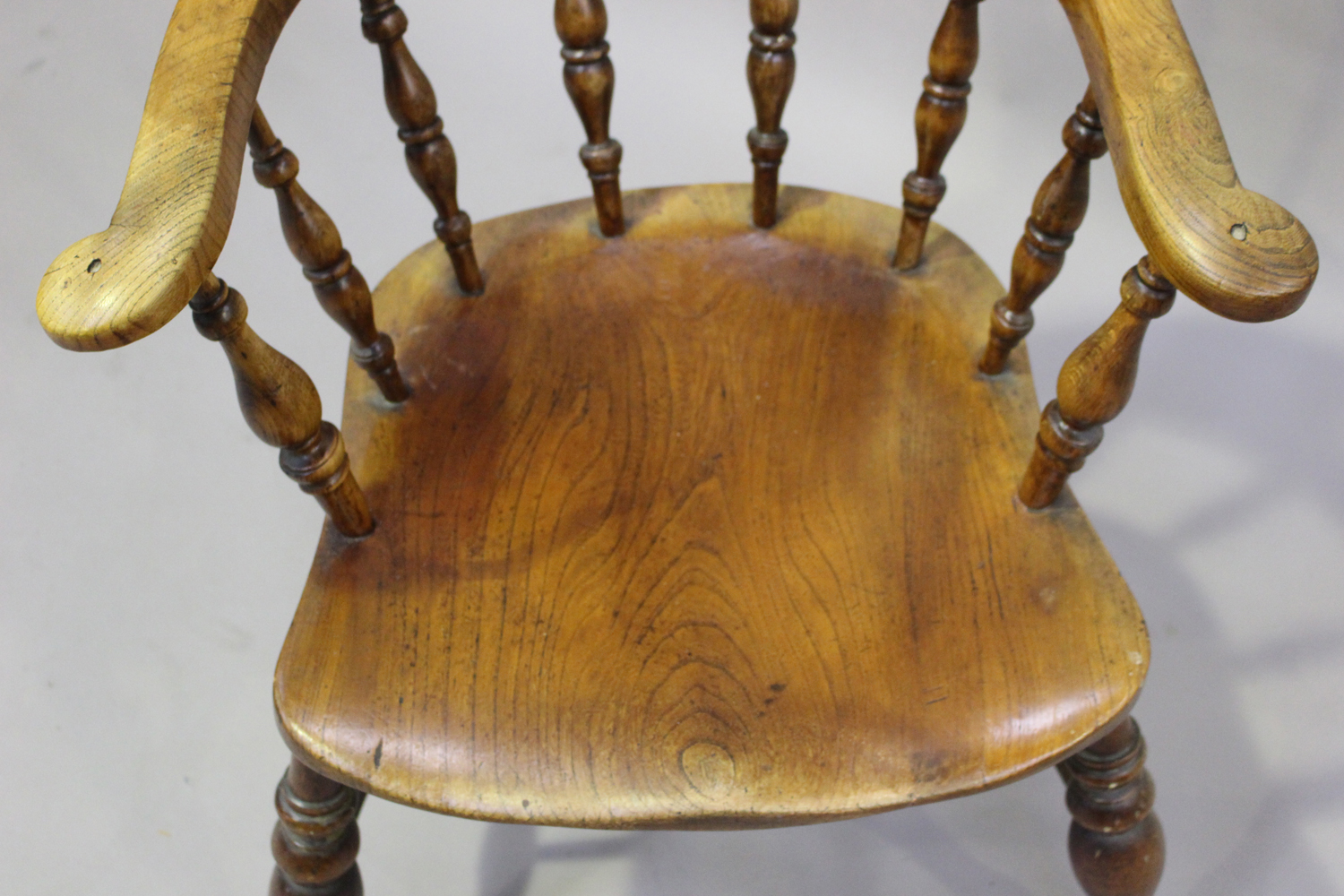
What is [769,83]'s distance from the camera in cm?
103

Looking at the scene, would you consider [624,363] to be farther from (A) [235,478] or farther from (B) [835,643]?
(A) [235,478]

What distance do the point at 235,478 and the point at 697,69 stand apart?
71 cm

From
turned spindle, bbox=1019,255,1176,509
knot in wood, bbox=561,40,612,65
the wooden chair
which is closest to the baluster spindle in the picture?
the wooden chair

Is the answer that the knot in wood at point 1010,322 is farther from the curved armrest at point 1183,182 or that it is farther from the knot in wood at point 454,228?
the knot in wood at point 454,228

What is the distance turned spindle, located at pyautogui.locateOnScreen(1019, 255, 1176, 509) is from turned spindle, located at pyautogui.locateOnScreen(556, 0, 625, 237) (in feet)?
1.24

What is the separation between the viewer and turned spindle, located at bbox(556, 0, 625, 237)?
100 centimetres

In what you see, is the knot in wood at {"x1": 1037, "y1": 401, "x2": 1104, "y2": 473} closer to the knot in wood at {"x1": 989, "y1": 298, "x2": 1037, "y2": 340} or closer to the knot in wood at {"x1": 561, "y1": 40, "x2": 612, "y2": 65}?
the knot in wood at {"x1": 989, "y1": 298, "x2": 1037, "y2": 340}

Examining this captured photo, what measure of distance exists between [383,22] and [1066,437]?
20.4 inches

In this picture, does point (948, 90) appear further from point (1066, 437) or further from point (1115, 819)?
point (1115, 819)

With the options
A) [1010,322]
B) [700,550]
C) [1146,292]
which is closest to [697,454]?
[700,550]

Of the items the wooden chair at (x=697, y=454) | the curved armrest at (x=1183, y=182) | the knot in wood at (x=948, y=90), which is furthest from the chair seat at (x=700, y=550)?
the curved armrest at (x=1183, y=182)

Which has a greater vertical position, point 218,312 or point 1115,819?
point 218,312

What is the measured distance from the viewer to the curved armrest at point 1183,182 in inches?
25.2

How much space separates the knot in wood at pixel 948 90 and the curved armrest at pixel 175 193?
44 cm
